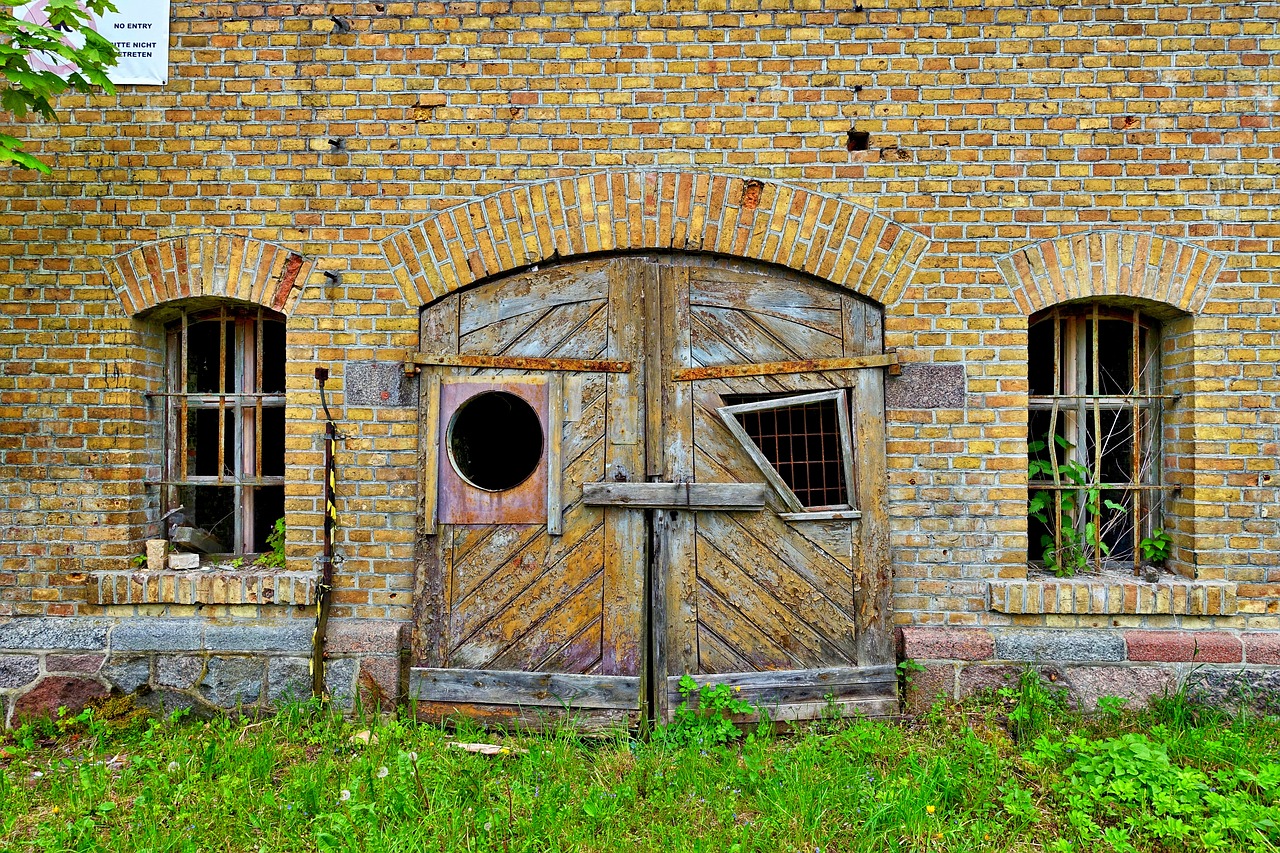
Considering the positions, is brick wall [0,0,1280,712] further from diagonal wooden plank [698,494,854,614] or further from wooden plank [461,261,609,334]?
diagonal wooden plank [698,494,854,614]

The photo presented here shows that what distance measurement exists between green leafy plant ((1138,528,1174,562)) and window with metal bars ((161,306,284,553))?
4.75 m

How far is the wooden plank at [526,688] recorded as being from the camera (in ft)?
13.5

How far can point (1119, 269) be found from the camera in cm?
409

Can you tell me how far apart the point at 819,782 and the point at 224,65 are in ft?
15.4

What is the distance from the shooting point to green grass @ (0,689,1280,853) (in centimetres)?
319

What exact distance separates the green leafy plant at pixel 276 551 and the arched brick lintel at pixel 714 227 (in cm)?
183

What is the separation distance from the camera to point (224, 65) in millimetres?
4262

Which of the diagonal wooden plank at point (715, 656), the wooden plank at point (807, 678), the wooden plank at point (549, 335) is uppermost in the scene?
the wooden plank at point (549, 335)

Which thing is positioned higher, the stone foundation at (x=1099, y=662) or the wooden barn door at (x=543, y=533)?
the wooden barn door at (x=543, y=533)

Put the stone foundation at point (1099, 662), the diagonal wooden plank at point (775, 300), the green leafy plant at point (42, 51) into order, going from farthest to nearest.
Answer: the diagonal wooden plank at point (775, 300) → the stone foundation at point (1099, 662) → the green leafy plant at point (42, 51)

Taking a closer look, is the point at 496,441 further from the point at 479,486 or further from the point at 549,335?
the point at 549,335

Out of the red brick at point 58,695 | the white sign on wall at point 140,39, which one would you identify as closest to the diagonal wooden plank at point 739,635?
the red brick at point 58,695

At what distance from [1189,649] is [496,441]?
3790 mm

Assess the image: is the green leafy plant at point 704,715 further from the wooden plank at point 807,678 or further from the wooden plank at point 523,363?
the wooden plank at point 523,363
